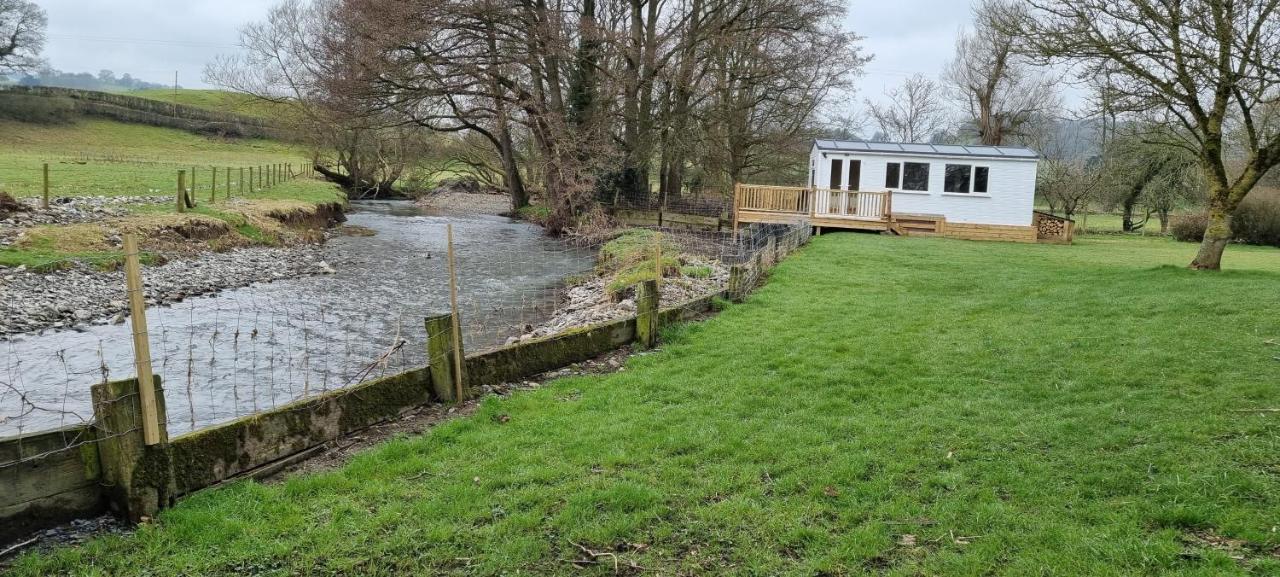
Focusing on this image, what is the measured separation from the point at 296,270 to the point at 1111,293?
Answer: 1567cm

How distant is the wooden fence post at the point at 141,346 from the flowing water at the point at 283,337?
25 cm

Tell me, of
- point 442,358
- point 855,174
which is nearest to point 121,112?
point 855,174

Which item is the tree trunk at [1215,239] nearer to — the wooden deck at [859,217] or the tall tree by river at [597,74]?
the wooden deck at [859,217]

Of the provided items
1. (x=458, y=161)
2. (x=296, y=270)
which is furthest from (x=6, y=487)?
(x=458, y=161)

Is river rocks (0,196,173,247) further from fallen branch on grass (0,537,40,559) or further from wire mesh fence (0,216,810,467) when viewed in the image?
fallen branch on grass (0,537,40,559)

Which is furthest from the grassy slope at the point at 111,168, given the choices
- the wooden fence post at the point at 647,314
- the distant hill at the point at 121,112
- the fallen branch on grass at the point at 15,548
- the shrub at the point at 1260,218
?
the shrub at the point at 1260,218

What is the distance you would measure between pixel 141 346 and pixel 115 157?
133ft

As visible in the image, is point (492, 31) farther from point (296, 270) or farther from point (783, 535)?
point (783, 535)

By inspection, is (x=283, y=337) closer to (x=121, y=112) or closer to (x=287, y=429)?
(x=287, y=429)

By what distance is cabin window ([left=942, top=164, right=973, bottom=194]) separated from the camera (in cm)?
2589

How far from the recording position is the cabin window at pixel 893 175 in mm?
26391

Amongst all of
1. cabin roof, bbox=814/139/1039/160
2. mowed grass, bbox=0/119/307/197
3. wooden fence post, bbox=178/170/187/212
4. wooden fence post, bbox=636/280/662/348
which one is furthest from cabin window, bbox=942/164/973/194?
mowed grass, bbox=0/119/307/197

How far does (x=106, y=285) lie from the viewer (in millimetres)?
12562

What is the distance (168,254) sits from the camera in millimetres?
15586
